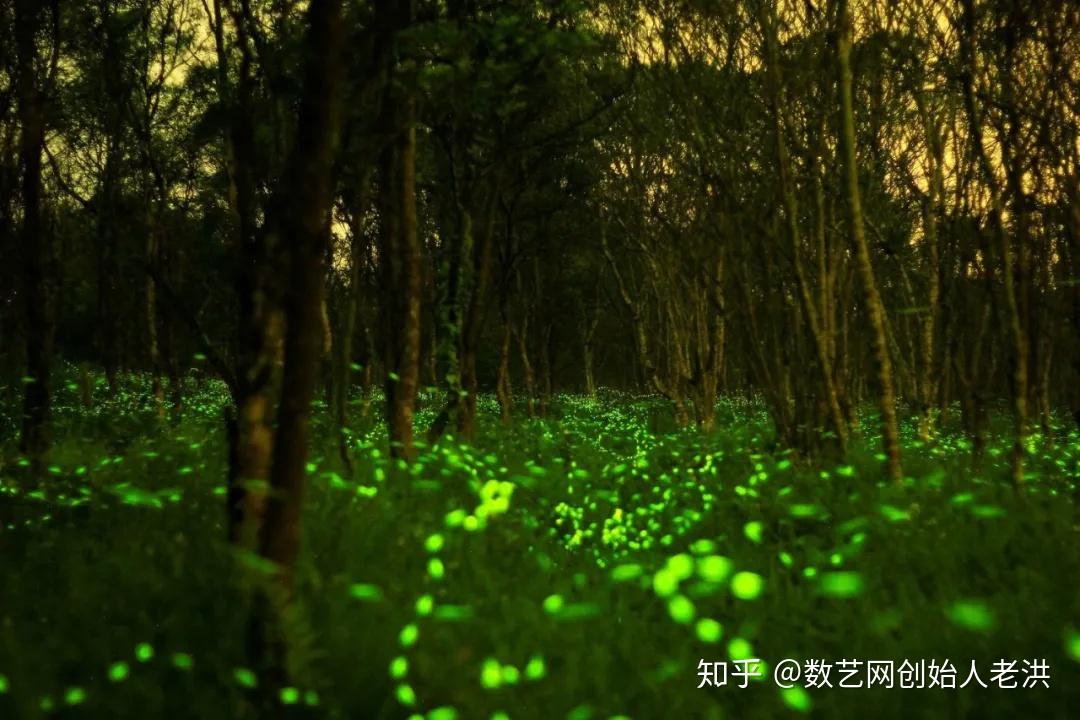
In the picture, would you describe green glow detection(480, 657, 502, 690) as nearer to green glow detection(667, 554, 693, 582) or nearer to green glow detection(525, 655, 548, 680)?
green glow detection(525, 655, 548, 680)

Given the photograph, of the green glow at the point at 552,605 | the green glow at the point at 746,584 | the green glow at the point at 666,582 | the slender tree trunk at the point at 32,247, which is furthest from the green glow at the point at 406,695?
the slender tree trunk at the point at 32,247

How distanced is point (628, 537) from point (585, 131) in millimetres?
11432

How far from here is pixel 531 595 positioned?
5422 millimetres

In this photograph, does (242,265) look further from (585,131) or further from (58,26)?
(585,131)

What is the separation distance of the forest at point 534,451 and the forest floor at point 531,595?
0.03 m

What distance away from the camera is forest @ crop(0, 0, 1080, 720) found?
12.2 ft

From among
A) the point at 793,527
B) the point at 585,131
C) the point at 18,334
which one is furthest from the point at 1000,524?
the point at 18,334

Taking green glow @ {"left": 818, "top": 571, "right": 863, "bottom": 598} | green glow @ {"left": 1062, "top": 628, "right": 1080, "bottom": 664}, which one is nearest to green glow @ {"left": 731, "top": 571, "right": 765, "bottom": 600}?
green glow @ {"left": 818, "top": 571, "right": 863, "bottom": 598}

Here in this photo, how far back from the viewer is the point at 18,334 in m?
21.1

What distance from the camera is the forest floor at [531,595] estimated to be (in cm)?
367

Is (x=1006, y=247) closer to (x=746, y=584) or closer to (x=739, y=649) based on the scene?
(x=746, y=584)

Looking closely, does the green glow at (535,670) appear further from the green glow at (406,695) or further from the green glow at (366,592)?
A: the green glow at (366,592)

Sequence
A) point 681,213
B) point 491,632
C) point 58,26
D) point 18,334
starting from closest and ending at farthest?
point 491,632 < point 58,26 < point 681,213 < point 18,334

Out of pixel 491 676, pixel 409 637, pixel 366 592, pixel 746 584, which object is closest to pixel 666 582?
pixel 746 584
